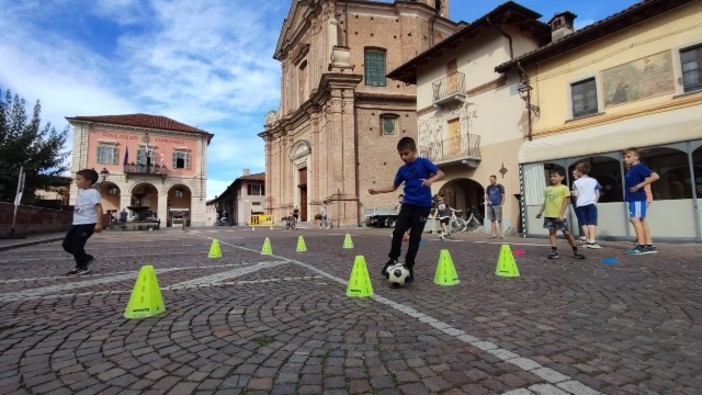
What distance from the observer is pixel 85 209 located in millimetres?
6078

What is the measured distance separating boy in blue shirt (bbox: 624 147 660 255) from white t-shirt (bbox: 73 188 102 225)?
30.5 ft

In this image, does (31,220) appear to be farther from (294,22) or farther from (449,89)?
(294,22)

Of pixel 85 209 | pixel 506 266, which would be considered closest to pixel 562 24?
pixel 506 266

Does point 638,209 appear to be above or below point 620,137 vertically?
below

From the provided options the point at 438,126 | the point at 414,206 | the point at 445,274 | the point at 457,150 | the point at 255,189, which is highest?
the point at 438,126

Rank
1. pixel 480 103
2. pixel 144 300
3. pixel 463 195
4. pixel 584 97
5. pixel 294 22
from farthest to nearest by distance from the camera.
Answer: pixel 294 22 < pixel 463 195 < pixel 480 103 < pixel 584 97 < pixel 144 300

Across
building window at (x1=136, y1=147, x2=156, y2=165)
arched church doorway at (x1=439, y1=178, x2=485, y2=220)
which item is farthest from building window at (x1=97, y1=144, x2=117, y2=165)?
arched church doorway at (x1=439, y1=178, x2=485, y2=220)

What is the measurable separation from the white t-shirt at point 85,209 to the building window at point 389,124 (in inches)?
931

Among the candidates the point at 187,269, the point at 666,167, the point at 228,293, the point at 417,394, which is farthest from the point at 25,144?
the point at 666,167

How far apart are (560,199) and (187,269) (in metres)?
6.67

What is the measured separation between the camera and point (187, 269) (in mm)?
6391

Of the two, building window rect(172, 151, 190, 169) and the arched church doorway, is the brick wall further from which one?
building window rect(172, 151, 190, 169)

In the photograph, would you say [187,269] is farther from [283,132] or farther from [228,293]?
[283,132]

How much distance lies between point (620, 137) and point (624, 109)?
1408 millimetres
